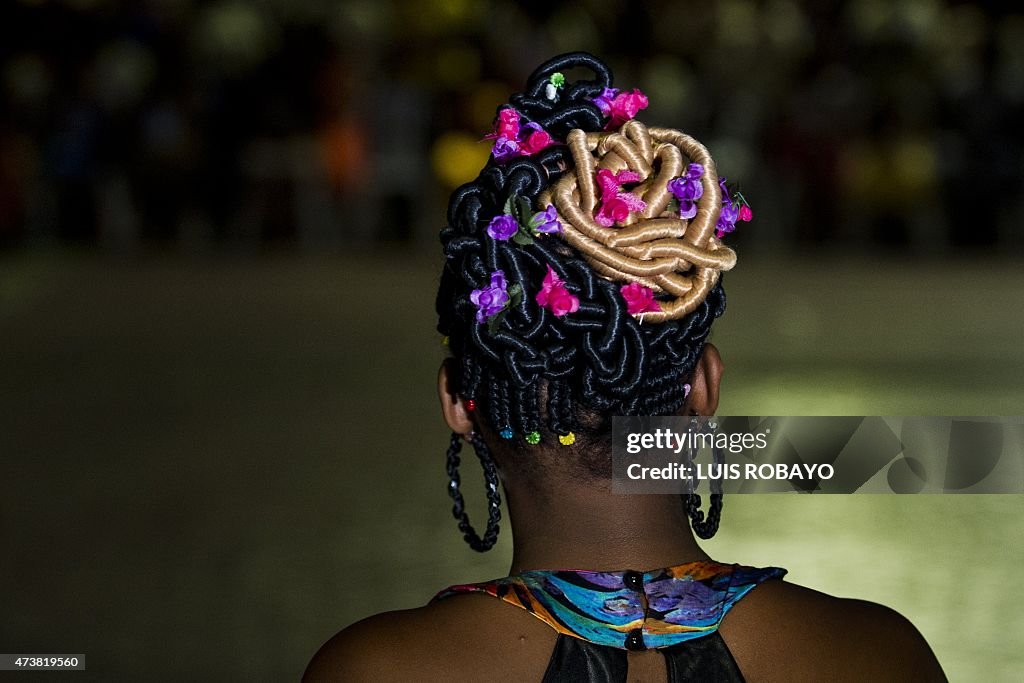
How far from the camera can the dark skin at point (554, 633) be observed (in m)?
1.76

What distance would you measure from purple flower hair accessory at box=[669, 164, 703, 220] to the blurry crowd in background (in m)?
10.6

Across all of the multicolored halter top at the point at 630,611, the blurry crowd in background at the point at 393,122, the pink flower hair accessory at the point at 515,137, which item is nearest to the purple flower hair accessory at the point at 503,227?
the pink flower hair accessory at the point at 515,137

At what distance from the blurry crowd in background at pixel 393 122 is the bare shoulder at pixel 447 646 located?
35.5ft

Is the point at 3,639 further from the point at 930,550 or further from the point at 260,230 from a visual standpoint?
the point at 260,230

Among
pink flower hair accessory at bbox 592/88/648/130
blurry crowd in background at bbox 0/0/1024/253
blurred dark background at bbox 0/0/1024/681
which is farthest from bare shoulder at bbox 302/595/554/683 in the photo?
blurry crowd in background at bbox 0/0/1024/253

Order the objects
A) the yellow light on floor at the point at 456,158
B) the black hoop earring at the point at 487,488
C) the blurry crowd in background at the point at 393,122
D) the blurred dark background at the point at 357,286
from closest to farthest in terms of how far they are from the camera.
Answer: the black hoop earring at the point at 487,488
the blurred dark background at the point at 357,286
the yellow light on floor at the point at 456,158
the blurry crowd in background at the point at 393,122

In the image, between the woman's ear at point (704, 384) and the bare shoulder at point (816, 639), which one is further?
the woman's ear at point (704, 384)

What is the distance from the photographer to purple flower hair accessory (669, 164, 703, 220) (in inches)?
73.9

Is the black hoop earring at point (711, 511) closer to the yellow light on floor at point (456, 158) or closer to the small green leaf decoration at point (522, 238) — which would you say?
the small green leaf decoration at point (522, 238)

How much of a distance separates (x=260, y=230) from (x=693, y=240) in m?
11.7

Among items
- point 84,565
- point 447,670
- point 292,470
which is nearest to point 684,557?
point 447,670

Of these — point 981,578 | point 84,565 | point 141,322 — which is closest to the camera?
point 981,578

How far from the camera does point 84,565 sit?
4.79 m

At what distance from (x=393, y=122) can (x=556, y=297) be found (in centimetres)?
1134
